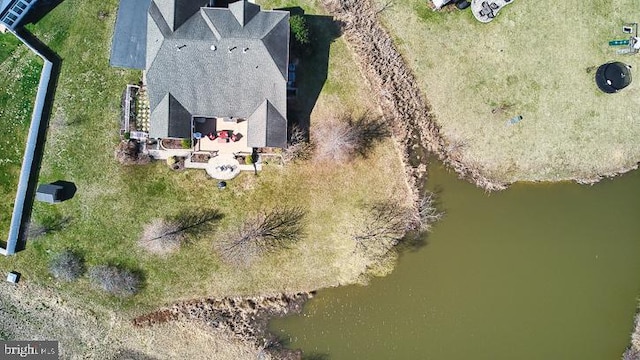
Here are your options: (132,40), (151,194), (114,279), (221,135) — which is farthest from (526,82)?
(114,279)

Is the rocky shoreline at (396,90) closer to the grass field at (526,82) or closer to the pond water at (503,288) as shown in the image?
the grass field at (526,82)

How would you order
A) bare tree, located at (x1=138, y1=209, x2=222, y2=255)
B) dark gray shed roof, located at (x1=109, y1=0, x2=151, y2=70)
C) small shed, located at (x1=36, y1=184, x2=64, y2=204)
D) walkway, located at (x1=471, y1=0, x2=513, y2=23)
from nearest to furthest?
dark gray shed roof, located at (x1=109, y1=0, x2=151, y2=70) < small shed, located at (x1=36, y1=184, x2=64, y2=204) < bare tree, located at (x1=138, y1=209, x2=222, y2=255) < walkway, located at (x1=471, y1=0, x2=513, y2=23)

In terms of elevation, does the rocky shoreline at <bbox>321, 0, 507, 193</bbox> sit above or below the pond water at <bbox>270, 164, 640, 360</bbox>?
above

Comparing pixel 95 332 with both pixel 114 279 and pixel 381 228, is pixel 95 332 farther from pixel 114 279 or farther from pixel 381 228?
pixel 381 228

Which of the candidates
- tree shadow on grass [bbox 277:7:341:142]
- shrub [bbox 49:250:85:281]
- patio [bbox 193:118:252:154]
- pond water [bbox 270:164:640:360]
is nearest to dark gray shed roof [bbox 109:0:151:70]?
patio [bbox 193:118:252:154]

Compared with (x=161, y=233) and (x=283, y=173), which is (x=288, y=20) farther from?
(x=161, y=233)

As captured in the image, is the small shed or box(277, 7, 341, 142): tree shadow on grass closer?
the small shed

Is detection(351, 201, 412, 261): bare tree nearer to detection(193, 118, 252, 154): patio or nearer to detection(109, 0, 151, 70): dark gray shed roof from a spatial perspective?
detection(193, 118, 252, 154): patio

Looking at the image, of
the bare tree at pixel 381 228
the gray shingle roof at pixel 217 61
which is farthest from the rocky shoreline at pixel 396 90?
the gray shingle roof at pixel 217 61
